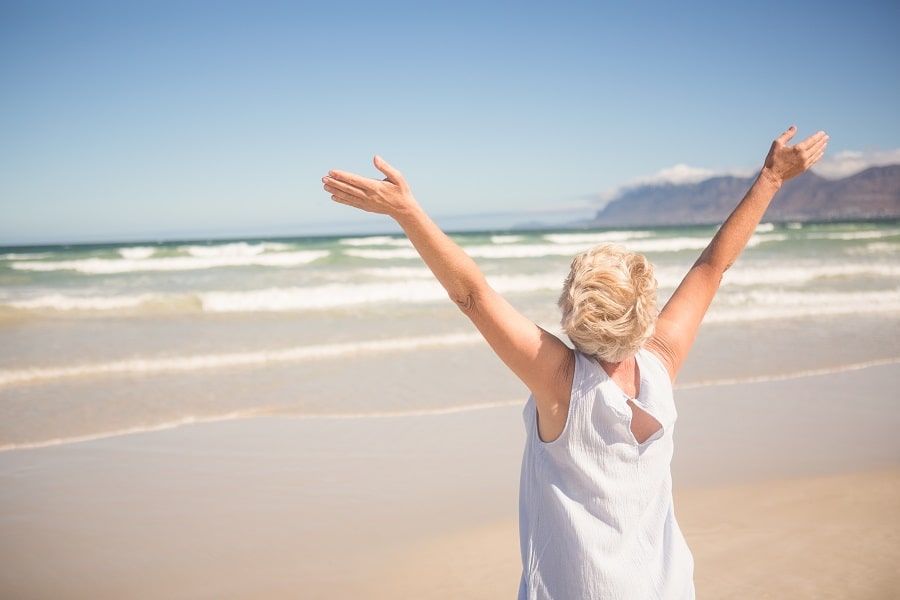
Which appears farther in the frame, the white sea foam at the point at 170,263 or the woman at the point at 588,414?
the white sea foam at the point at 170,263

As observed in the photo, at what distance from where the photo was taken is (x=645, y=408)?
1779 mm

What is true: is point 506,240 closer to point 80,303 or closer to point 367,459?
point 80,303

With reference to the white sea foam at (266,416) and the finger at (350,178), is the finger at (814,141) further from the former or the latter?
the white sea foam at (266,416)

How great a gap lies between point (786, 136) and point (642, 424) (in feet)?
4.17

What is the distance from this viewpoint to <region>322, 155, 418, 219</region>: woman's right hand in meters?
1.58

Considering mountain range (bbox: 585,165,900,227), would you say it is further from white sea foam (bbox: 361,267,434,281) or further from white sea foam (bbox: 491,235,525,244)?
white sea foam (bbox: 361,267,434,281)

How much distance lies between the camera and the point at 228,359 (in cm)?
988

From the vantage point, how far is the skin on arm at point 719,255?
2047 millimetres

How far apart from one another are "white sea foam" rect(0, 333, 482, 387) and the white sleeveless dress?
834 centimetres

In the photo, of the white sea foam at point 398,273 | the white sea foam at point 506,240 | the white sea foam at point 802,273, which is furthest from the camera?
the white sea foam at point 506,240

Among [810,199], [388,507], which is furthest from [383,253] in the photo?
[810,199]

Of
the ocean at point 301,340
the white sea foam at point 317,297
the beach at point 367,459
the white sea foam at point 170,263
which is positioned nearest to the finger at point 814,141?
the beach at point 367,459

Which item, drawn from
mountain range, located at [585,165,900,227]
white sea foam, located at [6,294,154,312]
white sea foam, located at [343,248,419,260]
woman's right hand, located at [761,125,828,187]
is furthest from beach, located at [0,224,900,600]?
mountain range, located at [585,165,900,227]

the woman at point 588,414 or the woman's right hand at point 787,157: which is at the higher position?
the woman's right hand at point 787,157
